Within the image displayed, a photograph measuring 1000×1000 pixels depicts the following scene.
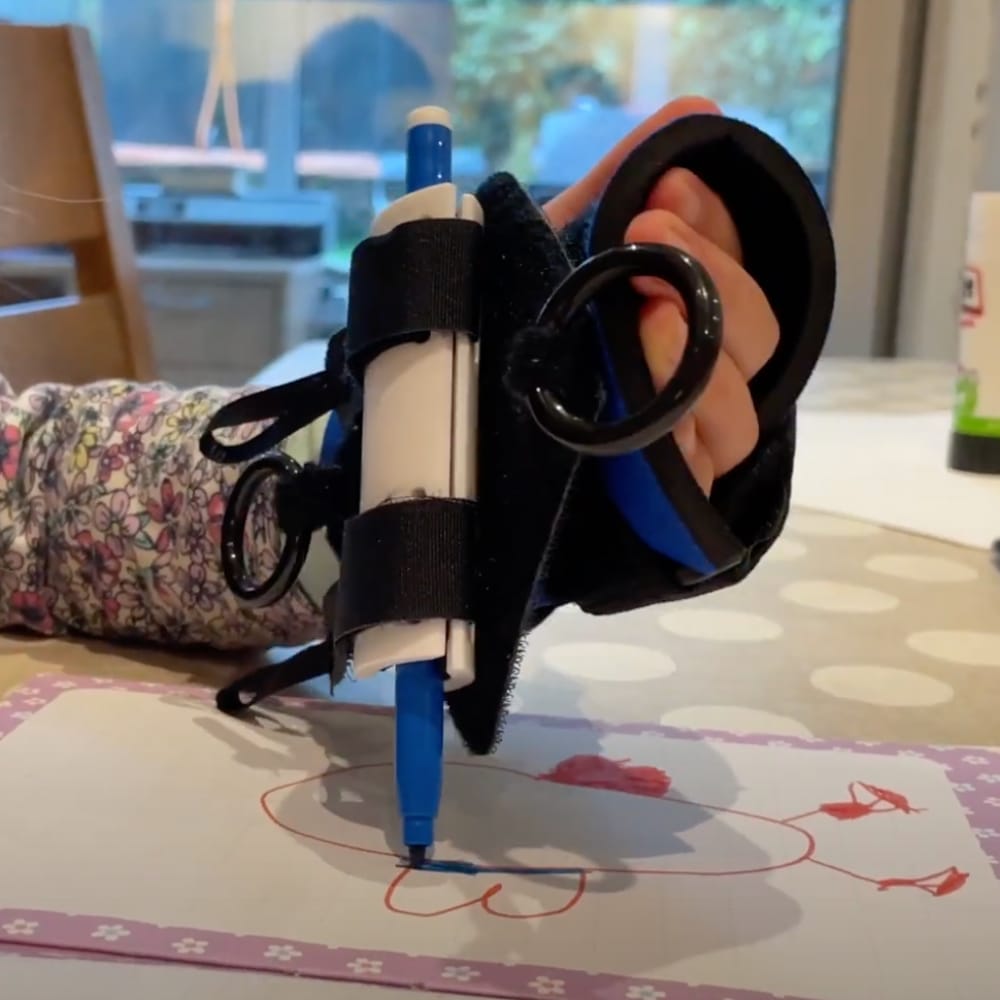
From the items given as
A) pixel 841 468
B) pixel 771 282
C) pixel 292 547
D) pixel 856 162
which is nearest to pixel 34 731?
pixel 292 547

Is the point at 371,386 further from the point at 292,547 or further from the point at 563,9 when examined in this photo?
the point at 563,9

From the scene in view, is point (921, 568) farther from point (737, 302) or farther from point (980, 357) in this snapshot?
point (737, 302)

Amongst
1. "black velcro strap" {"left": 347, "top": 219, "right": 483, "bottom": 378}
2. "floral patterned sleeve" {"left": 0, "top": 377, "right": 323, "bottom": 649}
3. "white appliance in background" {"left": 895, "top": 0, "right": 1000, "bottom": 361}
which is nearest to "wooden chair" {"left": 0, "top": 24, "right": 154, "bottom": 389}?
"floral patterned sleeve" {"left": 0, "top": 377, "right": 323, "bottom": 649}

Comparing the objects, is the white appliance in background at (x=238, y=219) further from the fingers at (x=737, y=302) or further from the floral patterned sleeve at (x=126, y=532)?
the fingers at (x=737, y=302)

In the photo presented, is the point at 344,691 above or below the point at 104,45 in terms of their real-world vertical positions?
below

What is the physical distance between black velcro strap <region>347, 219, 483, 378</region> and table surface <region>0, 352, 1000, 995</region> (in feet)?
0.55

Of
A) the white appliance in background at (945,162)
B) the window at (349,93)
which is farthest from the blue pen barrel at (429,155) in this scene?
the window at (349,93)

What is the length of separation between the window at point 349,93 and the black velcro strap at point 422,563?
4.55 feet

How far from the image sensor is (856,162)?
159cm

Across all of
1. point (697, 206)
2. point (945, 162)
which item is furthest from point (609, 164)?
point (945, 162)

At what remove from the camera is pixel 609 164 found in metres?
0.31

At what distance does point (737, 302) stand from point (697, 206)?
0.08ft

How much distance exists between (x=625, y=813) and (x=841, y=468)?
0.53m

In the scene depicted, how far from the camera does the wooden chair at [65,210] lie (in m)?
0.77
